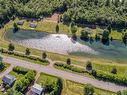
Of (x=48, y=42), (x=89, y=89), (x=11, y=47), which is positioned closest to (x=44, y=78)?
(x=89, y=89)

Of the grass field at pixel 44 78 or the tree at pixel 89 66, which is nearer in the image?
the grass field at pixel 44 78

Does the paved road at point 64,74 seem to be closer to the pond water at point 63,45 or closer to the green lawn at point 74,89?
the green lawn at point 74,89

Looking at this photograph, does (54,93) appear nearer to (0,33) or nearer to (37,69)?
(37,69)

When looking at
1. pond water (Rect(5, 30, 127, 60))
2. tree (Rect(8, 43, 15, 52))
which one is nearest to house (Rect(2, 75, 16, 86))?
tree (Rect(8, 43, 15, 52))

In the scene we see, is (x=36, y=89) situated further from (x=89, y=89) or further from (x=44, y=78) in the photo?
(x=89, y=89)

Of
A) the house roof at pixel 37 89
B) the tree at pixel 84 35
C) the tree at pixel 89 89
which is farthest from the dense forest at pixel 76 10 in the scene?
the house roof at pixel 37 89

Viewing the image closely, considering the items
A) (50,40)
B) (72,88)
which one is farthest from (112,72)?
(50,40)
